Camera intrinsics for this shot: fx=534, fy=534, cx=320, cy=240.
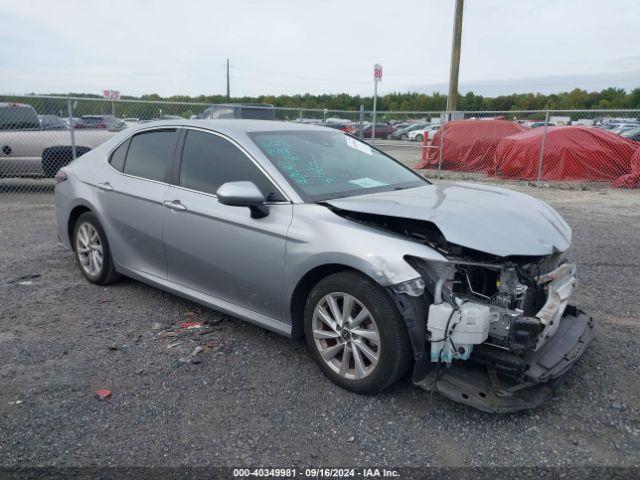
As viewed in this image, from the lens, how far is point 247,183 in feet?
11.2

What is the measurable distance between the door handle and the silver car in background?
1 centimetres

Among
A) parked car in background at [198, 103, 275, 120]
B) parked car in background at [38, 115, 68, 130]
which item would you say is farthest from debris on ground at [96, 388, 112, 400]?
parked car in background at [198, 103, 275, 120]

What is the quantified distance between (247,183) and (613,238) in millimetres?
5922

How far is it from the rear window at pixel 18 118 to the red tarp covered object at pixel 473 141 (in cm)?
1042

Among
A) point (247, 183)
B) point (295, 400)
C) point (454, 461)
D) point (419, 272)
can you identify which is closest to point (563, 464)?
point (454, 461)

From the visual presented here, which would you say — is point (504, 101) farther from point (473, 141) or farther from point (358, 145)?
point (358, 145)

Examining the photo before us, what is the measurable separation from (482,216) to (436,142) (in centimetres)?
1401

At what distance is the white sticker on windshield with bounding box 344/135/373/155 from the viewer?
4.56 m

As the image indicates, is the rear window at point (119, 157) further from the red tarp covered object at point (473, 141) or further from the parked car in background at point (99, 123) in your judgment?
the red tarp covered object at point (473, 141)

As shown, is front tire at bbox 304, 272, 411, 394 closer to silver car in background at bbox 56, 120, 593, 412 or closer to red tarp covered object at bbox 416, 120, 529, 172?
silver car in background at bbox 56, 120, 593, 412

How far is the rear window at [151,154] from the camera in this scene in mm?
4293

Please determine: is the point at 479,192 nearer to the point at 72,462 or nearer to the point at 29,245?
the point at 72,462

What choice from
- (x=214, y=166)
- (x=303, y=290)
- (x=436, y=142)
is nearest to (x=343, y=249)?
(x=303, y=290)

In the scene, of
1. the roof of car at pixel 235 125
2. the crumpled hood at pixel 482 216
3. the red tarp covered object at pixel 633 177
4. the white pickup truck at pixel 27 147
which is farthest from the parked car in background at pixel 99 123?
the red tarp covered object at pixel 633 177
